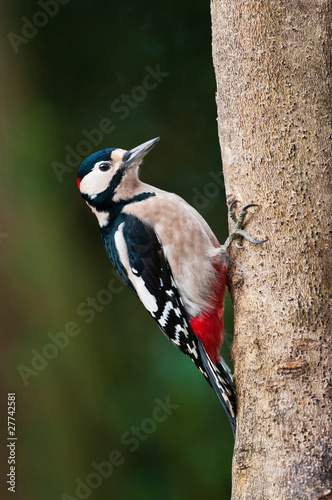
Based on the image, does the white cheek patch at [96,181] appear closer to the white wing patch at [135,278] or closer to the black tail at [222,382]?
the white wing patch at [135,278]

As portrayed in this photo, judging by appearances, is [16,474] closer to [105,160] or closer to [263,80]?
Result: [105,160]

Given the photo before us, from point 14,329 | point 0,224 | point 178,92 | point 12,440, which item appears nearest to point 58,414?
point 12,440

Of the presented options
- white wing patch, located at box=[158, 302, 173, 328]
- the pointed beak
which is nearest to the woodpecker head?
the pointed beak

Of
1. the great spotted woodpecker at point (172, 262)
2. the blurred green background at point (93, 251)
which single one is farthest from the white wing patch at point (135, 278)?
the blurred green background at point (93, 251)

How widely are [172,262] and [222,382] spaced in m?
0.59

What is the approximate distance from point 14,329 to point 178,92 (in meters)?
2.04

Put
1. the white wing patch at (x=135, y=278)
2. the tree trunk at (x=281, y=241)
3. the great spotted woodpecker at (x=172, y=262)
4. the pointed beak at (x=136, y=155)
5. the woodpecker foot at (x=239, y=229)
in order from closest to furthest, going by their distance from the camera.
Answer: the tree trunk at (x=281, y=241)
the woodpecker foot at (x=239, y=229)
the great spotted woodpecker at (x=172, y=262)
the white wing patch at (x=135, y=278)
the pointed beak at (x=136, y=155)

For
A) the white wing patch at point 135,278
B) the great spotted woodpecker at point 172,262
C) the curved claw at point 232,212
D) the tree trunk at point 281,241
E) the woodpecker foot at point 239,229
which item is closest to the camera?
the tree trunk at point 281,241

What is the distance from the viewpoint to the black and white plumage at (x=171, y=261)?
2.63 m

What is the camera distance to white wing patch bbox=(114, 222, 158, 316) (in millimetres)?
2775

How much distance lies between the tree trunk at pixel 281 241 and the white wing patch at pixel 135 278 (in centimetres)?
66

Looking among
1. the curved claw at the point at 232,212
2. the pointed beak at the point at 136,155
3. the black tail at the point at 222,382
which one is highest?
the pointed beak at the point at 136,155

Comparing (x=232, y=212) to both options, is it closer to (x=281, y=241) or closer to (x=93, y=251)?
(x=281, y=241)

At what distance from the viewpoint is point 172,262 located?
269 cm
